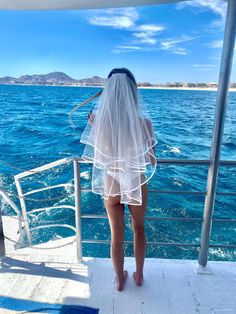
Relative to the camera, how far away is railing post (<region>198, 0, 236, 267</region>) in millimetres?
1430

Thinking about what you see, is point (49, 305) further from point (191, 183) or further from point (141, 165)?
point (191, 183)

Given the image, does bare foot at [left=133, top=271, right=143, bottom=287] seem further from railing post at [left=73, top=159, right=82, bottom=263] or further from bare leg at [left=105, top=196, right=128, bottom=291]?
railing post at [left=73, top=159, right=82, bottom=263]

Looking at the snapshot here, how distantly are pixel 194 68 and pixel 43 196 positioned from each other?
21.0 meters

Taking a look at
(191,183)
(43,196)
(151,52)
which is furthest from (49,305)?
(151,52)

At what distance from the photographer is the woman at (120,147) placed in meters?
1.30

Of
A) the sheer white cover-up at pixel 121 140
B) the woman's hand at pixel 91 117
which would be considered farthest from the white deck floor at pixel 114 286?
the woman's hand at pixel 91 117

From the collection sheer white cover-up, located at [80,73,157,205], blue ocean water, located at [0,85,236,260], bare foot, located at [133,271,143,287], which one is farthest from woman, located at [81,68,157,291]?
bare foot, located at [133,271,143,287]

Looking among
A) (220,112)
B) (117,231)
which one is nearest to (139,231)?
(117,231)

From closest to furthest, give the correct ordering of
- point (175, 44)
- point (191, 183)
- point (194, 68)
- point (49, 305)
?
1. point (49, 305)
2. point (191, 183)
3. point (194, 68)
4. point (175, 44)

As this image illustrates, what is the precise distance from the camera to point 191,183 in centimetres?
688

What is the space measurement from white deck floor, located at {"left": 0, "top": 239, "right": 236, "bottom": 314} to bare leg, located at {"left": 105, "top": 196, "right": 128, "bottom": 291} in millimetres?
110

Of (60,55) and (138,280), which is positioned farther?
(60,55)

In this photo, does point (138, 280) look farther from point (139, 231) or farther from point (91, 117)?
point (91, 117)

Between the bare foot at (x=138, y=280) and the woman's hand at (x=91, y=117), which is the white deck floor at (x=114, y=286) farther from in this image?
the woman's hand at (x=91, y=117)
